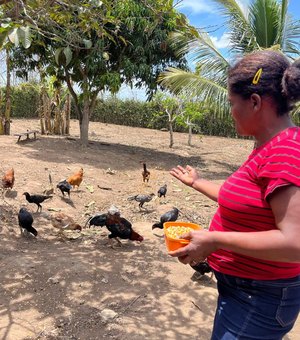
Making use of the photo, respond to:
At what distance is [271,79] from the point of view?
137 cm

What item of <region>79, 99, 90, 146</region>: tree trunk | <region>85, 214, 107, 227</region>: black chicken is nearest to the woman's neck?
<region>85, 214, 107, 227</region>: black chicken

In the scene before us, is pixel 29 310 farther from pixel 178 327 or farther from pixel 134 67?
pixel 134 67

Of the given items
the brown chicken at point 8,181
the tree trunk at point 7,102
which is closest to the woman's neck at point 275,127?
the brown chicken at point 8,181

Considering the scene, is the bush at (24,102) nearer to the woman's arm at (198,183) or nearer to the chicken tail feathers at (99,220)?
the chicken tail feathers at (99,220)

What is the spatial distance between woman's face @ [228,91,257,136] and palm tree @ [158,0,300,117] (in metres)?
8.98

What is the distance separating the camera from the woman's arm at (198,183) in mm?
1960

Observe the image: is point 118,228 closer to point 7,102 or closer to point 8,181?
point 8,181

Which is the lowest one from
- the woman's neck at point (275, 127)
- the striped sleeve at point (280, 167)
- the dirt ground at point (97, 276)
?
the dirt ground at point (97, 276)

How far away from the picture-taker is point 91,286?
3832 mm

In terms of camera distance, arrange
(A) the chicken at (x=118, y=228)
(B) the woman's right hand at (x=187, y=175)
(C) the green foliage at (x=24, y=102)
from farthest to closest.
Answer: (C) the green foliage at (x=24, y=102), (A) the chicken at (x=118, y=228), (B) the woman's right hand at (x=187, y=175)

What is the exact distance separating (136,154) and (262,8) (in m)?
5.98

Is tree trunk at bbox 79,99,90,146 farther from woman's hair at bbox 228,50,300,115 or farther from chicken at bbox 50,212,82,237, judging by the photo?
woman's hair at bbox 228,50,300,115

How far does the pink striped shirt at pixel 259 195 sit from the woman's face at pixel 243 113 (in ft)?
0.33

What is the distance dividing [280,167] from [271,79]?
334 mm
